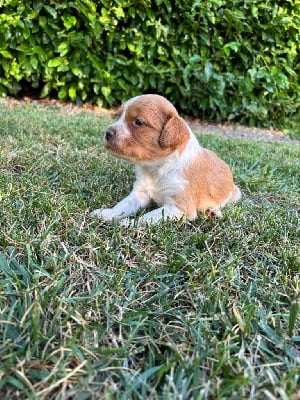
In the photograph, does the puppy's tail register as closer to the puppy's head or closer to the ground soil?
the puppy's head

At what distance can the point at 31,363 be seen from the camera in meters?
1.53

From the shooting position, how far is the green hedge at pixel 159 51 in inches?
279

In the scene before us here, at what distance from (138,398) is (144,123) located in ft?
6.41

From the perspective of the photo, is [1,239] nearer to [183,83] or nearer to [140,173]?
[140,173]

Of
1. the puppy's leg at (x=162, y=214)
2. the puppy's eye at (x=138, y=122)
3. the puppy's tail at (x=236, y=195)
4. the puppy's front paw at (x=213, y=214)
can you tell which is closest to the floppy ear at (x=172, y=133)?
the puppy's eye at (x=138, y=122)

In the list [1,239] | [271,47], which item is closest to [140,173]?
[1,239]

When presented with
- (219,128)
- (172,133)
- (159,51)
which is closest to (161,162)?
(172,133)

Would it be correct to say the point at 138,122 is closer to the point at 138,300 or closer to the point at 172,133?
the point at 172,133

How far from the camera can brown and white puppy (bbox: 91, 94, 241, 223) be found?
2.99 m

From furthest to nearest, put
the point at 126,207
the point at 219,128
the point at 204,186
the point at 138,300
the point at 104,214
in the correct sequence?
the point at 219,128 → the point at 204,186 → the point at 126,207 → the point at 104,214 → the point at 138,300

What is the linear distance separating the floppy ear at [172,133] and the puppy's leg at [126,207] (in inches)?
17.9

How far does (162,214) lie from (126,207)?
0.33 metres

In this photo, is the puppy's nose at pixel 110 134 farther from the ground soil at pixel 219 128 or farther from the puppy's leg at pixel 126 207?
the ground soil at pixel 219 128

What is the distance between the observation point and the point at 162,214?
2.88m
